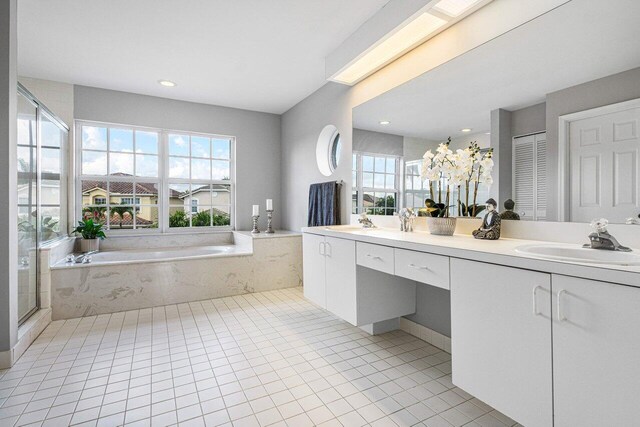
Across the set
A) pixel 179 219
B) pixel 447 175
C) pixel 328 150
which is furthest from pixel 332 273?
pixel 179 219

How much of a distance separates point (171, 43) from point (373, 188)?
2111mm

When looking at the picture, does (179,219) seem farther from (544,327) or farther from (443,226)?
(544,327)

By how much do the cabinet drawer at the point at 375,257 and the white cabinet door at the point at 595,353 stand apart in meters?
0.84

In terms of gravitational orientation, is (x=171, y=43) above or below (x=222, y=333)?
above

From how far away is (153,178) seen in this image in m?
4.07

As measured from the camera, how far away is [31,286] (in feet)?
8.13

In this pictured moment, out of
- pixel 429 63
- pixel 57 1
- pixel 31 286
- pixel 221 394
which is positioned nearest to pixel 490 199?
pixel 429 63

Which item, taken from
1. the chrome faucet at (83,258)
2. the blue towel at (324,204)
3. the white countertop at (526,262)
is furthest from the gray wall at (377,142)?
the chrome faucet at (83,258)

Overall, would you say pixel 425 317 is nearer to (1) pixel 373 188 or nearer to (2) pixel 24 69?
(1) pixel 373 188

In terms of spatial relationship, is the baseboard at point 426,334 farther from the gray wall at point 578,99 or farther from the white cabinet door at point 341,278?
the gray wall at point 578,99

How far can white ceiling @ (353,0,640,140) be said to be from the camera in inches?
50.8

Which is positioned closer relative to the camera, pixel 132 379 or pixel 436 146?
pixel 132 379

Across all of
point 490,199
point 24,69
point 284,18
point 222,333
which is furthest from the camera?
point 24,69

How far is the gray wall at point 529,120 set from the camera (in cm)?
152
